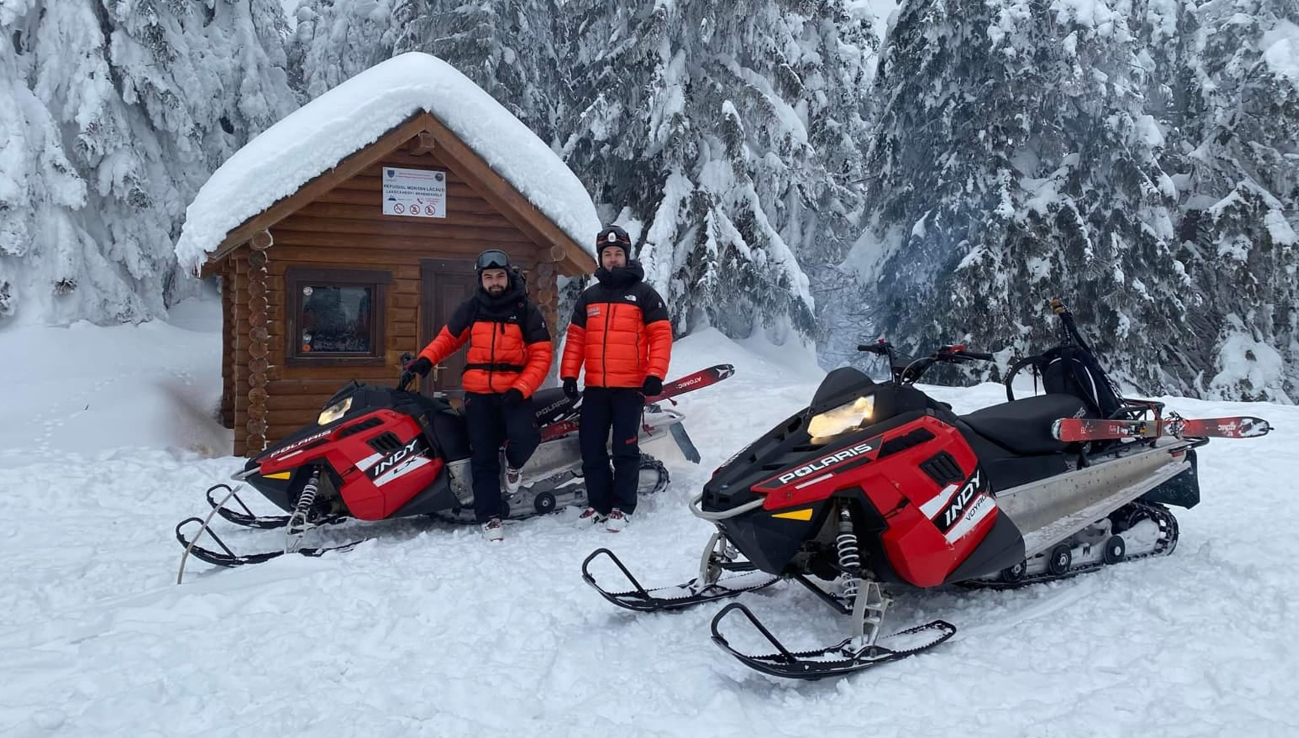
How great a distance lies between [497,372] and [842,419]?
250 cm

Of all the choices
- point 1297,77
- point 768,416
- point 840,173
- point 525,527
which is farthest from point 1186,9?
point 525,527

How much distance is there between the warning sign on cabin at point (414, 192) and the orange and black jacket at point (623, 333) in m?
3.62

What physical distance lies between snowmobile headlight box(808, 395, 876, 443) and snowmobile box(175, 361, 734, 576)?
211 centimetres

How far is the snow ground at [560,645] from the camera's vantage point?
2723mm

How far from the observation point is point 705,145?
40.4 feet

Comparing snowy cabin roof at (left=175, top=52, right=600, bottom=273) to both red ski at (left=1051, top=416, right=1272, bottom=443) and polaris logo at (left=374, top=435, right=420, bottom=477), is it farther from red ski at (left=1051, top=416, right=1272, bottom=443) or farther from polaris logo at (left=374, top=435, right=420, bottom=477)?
red ski at (left=1051, top=416, right=1272, bottom=443)

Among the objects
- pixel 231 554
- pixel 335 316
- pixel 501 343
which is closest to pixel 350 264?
pixel 335 316

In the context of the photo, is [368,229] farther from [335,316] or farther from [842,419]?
[842,419]

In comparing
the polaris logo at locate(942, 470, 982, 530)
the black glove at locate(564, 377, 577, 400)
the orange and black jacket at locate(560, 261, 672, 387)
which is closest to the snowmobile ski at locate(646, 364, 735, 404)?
the orange and black jacket at locate(560, 261, 672, 387)

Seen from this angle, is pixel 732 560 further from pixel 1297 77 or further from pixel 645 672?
pixel 1297 77

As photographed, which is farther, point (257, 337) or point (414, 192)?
point (414, 192)

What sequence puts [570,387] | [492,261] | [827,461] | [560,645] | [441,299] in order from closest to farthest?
[827,461] → [560,645] → [492,261] → [570,387] → [441,299]

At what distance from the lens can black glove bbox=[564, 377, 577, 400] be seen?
5.56m

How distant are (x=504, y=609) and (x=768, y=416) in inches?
195
